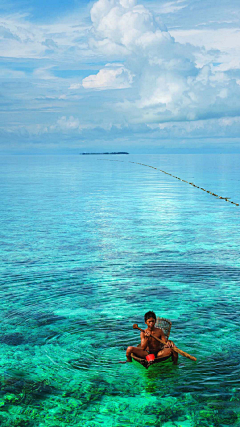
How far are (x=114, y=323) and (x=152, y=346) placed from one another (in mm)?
2773

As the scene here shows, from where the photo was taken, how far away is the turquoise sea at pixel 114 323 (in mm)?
9820

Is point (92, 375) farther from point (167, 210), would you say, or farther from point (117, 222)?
point (167, 210)

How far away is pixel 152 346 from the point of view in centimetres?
1149

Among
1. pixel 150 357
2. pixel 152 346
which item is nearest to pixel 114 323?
pixel 152 346

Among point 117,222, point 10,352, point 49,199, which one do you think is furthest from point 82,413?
point 49,199

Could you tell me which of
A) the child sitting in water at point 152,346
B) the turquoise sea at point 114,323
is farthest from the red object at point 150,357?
the turquoise sea at point 114,323

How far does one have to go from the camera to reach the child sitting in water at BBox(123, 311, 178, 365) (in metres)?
11.2

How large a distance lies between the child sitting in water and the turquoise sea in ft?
1.09

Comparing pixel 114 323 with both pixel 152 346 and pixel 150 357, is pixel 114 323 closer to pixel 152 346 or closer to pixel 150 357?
pixel 152 346

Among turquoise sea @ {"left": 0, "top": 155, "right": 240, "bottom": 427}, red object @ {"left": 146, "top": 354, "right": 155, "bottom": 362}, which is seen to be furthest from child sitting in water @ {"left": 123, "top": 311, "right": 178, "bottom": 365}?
turquoise sea @ {"left": 0, "top": 155, "right": 240, "bottom": 427}

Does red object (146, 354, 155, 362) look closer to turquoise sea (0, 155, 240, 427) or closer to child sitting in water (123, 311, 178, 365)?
child sitting in water (123, 311, 178, 365)

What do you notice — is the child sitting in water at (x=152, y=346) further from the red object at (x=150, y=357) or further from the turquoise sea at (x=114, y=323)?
the turquoise sea at (x=114, y=323)

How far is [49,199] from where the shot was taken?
170 feet

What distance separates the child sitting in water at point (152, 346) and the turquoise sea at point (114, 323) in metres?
0.33
